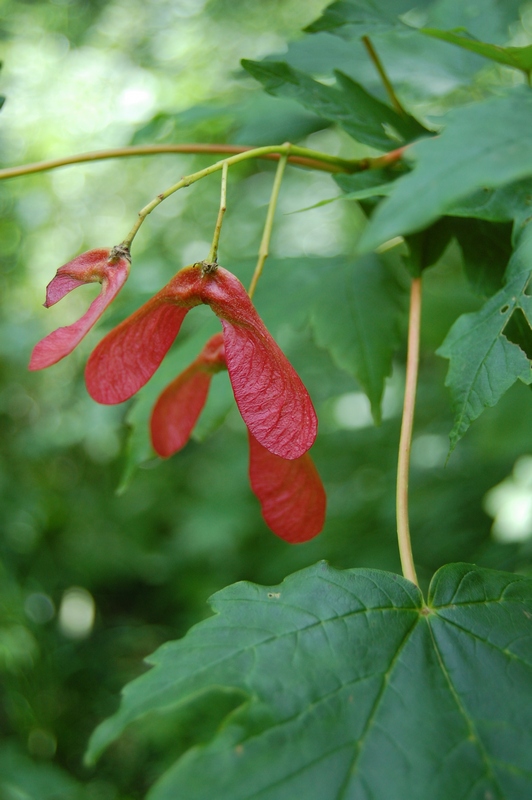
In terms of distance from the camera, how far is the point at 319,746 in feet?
1.35

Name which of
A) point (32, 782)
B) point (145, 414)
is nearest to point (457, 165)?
point (145, 414)

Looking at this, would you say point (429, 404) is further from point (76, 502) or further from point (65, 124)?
point (65, 124)

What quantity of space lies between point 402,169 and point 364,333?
0.66ft

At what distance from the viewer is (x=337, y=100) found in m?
0.69

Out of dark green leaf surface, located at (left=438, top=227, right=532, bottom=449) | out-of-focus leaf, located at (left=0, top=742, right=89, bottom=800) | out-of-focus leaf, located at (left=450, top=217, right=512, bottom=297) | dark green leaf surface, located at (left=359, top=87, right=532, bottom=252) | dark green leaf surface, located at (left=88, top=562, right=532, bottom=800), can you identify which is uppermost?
out-of-focus leaf, located at (left=450, top=217, right=512, bottom=297)

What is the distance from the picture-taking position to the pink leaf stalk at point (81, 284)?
515 mm

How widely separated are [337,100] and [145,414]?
0.46m

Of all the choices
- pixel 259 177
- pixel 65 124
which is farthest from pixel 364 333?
pixel 65 124

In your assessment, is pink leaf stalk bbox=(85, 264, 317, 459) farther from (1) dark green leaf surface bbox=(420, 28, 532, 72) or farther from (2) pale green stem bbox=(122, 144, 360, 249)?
(1) dark green leaf surface bbox=(420, 28, 532, 72)

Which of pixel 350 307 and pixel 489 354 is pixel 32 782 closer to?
pixel 350 307

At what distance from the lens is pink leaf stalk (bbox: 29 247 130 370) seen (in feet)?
1.69

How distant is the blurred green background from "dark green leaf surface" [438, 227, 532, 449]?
231 mm

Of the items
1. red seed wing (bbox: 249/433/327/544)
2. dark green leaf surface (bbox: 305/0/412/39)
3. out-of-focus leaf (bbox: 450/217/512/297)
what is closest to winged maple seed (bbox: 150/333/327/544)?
red seed wing (bbox: 249/433/327/544)

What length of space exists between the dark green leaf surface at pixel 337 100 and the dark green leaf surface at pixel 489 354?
0.74 ft
